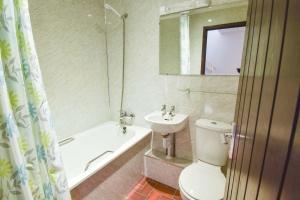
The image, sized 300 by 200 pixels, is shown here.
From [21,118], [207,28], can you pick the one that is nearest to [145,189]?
[21,118]

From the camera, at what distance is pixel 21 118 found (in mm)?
726

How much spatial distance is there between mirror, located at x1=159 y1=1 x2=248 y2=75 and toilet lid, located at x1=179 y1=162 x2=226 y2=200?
900 millimetres

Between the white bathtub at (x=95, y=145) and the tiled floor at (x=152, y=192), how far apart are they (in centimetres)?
50

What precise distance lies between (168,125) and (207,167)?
0.52 meters

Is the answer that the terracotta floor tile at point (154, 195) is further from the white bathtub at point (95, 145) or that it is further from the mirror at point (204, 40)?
the mirror at point (204, 40)

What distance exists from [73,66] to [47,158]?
4.39ft

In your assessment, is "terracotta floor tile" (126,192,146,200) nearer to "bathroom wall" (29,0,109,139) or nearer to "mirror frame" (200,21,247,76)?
"bathroom wall" (29,0,109,139)

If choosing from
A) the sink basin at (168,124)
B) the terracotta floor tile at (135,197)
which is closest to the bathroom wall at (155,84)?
the sink basin at (168,124)

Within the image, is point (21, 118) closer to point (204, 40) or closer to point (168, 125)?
point (168, 125)

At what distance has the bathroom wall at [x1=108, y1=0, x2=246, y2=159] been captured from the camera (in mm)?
1666

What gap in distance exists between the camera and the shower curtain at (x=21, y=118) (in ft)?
2.19

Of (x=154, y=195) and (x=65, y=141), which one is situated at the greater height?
(x=65, y=141)

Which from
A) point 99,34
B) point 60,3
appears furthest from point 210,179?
point 60,3

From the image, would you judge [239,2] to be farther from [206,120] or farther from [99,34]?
[99,34]
